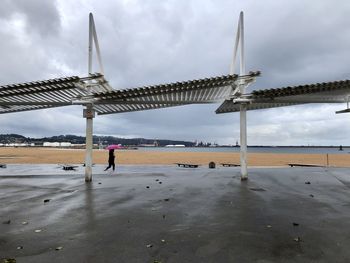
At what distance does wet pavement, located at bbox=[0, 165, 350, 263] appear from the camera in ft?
17.0

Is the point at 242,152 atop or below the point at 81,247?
atop

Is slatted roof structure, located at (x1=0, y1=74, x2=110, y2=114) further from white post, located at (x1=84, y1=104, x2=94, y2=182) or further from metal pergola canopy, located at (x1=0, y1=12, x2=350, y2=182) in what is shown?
white post, located at (x1=84, y1=104, x2=94, y2=182)

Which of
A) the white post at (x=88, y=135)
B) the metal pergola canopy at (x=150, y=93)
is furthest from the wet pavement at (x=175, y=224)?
the metal pergola canopy at (x=150, y=93)

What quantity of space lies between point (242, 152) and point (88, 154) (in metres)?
6.82

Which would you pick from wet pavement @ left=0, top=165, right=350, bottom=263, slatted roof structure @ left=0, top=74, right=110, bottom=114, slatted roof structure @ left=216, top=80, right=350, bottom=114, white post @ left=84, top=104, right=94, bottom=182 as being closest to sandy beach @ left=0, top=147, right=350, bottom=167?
slatted roof structure @ left=0, top=74, right=110, bottom=114

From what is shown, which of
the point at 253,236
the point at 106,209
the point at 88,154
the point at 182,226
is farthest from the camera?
the point at 88,154

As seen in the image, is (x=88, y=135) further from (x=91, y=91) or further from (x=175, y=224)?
(x=175, y=224)

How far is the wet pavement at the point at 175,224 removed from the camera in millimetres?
5168

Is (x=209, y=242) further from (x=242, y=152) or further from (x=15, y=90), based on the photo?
(x=15, y=90)

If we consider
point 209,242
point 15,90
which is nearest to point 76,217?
point 209,242

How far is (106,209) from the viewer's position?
28.6 feet

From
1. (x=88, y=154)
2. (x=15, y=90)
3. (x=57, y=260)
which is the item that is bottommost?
(x=57, y=260)

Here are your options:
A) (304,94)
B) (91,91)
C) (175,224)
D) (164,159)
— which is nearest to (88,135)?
(91,91)

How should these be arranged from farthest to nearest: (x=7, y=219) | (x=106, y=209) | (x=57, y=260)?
1. (x=106, y=209)
2. (x=7, y=219)
3. (x=57, y=260)
